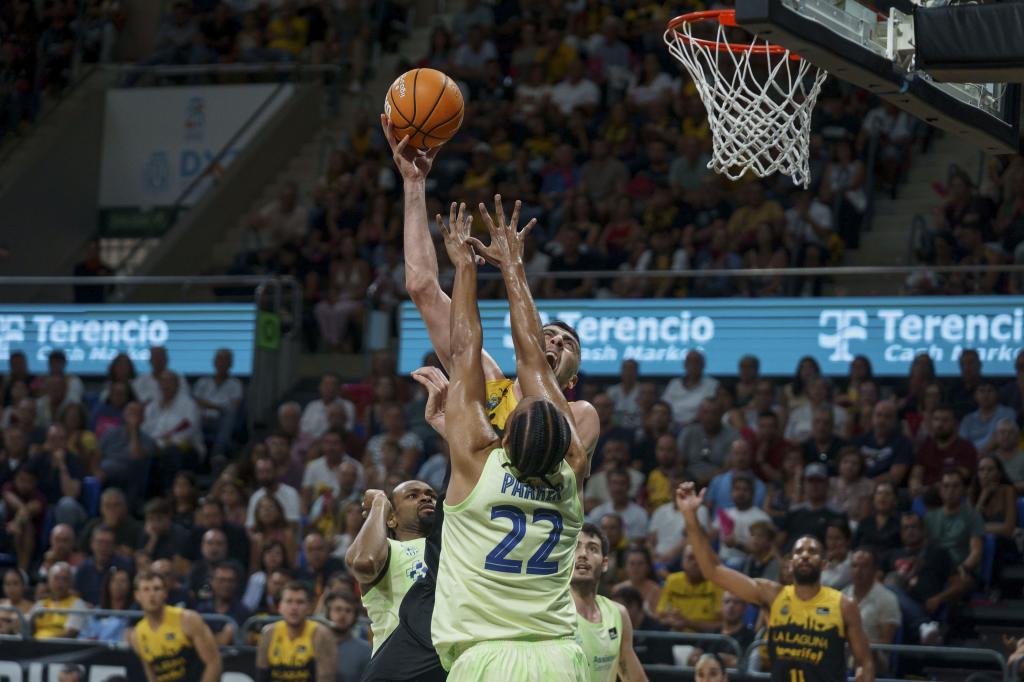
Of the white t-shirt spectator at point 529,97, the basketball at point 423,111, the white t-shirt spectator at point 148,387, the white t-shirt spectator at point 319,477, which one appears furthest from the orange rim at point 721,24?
the white t-shirt spectator at point 529,97

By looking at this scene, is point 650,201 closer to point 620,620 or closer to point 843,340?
point 843,340

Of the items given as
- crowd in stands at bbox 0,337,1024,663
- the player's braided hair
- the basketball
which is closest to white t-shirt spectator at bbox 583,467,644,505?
crowd in stands at bbox 0,337,1024,663

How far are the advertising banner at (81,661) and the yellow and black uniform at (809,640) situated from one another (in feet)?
11.3

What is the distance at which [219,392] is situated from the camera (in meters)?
14.4

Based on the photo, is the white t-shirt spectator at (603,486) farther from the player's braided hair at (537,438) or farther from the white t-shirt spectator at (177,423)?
the player's braided hair at (537,438)

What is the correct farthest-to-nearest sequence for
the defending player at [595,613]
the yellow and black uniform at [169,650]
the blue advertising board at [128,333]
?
the blue advertising board at [128,333]
the yellow and black uniform at [169,650]
the defending player at [595,613]

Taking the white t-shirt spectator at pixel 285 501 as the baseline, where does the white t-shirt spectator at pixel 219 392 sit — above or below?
above

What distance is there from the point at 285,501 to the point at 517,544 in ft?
25.6

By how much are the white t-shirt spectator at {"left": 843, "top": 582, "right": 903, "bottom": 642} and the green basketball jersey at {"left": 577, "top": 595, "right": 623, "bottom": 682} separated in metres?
2.73

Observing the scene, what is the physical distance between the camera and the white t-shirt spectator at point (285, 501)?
12.3 meters

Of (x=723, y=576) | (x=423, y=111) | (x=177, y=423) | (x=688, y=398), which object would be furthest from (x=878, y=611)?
(x=177, y=423)

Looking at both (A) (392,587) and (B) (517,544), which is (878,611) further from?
(B) (517,544)

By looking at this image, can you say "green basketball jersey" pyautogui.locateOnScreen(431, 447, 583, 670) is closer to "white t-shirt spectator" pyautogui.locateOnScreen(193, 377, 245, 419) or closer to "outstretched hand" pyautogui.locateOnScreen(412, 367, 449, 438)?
"outstretched hand" pyautogui.locateOnScreen(412, 367, 449, 438)

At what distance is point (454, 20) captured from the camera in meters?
18.0
